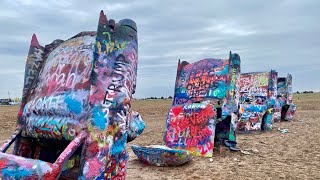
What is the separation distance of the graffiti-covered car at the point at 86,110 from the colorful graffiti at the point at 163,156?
314 cm

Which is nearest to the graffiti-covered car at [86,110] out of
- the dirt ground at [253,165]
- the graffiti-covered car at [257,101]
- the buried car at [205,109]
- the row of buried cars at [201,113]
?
the dirt ground at [253,165]

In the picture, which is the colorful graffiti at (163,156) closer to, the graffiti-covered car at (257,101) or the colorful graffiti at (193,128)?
the colorful graffiti at (193,128)

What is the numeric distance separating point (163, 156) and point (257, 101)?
8.71 metres

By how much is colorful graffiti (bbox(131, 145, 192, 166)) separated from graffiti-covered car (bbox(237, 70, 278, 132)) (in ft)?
21.5

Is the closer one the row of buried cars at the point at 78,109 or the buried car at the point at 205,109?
the row of buried cars at the point at 78,109

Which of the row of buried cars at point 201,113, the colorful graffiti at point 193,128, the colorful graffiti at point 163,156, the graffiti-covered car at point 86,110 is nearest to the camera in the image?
the graffiti-covered car at point 86,110

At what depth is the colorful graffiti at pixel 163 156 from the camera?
24.2 ft

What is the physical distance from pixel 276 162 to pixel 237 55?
2949mm

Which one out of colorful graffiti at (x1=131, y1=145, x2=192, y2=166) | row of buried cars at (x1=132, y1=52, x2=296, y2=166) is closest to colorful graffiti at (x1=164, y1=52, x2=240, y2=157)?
row of buried cars at (x1=132, y1=52, x2=296, y2=166)

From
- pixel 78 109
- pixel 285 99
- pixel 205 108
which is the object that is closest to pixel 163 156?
pixel 205 108

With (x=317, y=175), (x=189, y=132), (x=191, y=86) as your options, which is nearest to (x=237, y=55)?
(x=191, y=86)

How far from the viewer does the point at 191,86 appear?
31.3ft

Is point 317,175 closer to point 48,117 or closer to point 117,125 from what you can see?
point 117,125

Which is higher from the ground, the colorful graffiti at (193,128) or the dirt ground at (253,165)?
the colorful graffiti at (193,128)
